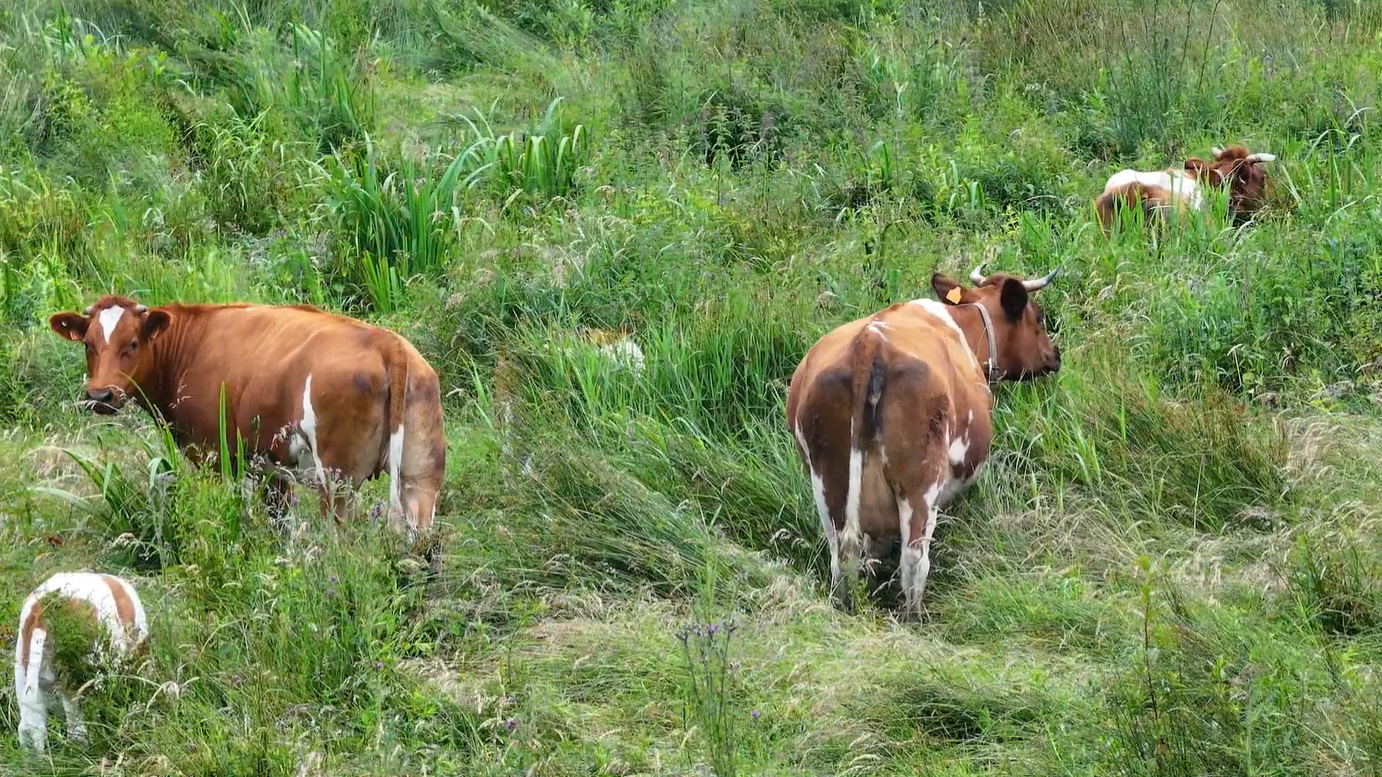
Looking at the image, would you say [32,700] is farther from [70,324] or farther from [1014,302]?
[1014,302]

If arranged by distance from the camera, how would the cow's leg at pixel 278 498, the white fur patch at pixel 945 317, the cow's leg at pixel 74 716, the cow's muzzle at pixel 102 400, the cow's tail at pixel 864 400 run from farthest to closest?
the cow's muzzle at pixel 102 400
the white fur patch at pixel 945 317
the cow's leg at pixel 278 498
the cow's tail at pixel 864 400
the cow's leg at pixel 74 716

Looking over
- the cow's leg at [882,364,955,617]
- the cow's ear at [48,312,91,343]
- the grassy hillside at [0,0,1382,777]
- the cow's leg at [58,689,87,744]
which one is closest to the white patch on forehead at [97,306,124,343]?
the cow's ear at [48,312,91,343]

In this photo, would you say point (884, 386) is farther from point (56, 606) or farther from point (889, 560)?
point (56, 606)

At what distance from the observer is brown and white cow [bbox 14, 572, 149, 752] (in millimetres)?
4711

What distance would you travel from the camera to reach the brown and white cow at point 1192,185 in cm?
880

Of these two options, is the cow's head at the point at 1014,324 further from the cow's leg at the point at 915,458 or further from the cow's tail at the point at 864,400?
the cow's tail at the point at 864,400

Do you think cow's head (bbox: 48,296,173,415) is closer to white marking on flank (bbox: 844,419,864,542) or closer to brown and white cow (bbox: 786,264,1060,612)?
brown and white cow (bbox: 786,264,1060,612)

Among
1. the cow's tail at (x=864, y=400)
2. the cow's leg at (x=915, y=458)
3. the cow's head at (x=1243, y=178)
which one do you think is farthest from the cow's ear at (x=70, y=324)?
the cow's head at (x=1243, y=178)

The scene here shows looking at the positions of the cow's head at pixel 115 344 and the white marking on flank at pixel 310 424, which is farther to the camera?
the cow's head at pixel 115 344

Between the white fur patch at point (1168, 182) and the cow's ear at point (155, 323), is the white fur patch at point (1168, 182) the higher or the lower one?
the lower one

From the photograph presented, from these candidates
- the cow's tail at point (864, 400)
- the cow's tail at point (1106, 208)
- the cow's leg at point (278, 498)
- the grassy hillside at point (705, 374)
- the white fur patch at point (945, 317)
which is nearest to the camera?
the grassy hillside at point (705, 374)

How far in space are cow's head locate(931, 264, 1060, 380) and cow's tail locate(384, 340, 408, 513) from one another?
2346 millimetres

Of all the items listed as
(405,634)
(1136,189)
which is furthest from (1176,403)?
(405,634)

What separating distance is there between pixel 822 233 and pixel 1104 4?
175 inches
